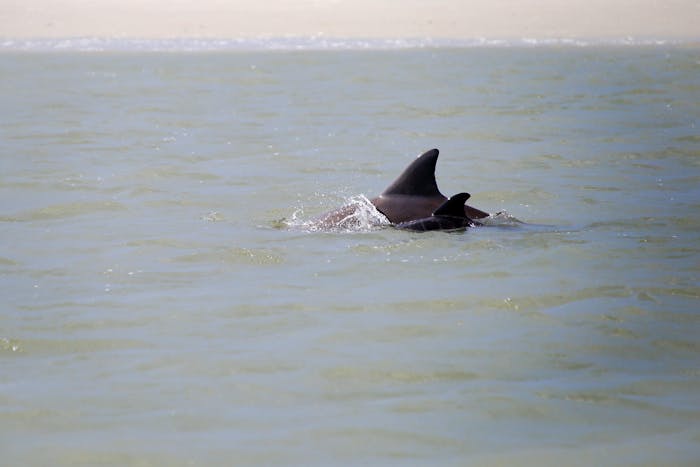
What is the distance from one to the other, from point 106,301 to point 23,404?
5.88 feet

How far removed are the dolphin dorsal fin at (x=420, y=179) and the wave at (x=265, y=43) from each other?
87.4 feet

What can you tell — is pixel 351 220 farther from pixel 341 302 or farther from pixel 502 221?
pixel 341 302

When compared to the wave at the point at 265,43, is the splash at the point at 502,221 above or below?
below

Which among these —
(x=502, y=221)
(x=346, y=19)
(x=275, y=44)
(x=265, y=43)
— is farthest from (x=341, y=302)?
(x=346, y=19)

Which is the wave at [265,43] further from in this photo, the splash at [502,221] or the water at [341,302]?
the splash at [502,221]

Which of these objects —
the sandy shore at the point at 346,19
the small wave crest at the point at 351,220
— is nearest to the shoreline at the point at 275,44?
the sandy shore at the point at 346,19

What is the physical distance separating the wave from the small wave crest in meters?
26.4

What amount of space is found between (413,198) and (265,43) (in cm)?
2877

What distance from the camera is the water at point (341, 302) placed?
4652 millimetres

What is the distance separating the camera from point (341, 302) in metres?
6.71

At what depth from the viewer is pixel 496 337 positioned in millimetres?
5934

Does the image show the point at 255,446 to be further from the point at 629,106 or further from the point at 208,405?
the point at 629,106

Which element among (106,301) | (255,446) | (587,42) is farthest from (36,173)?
(587,42)

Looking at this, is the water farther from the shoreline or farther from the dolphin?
the shoreline
